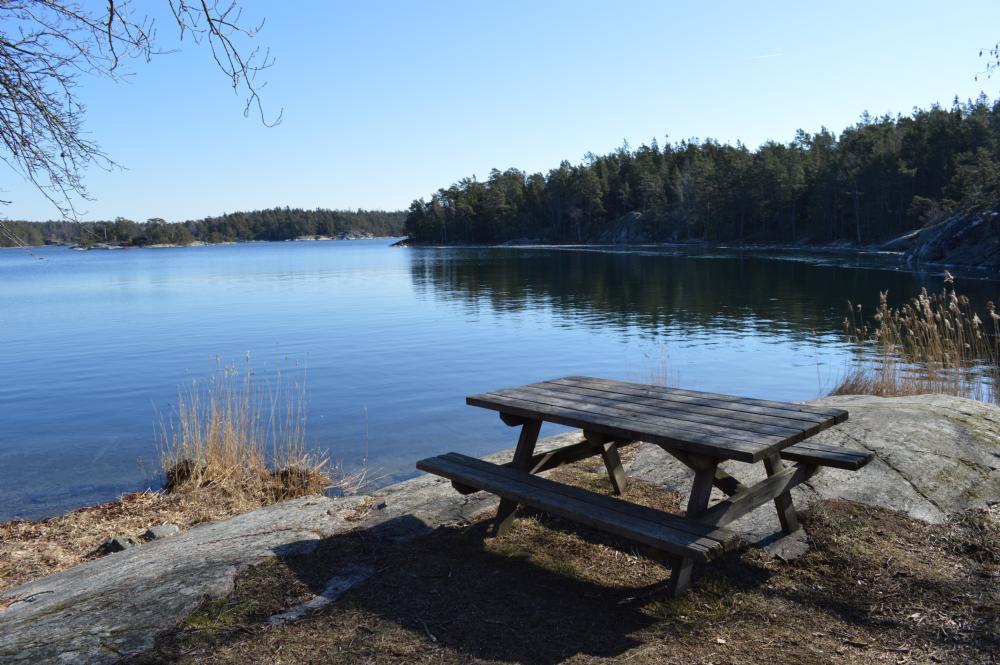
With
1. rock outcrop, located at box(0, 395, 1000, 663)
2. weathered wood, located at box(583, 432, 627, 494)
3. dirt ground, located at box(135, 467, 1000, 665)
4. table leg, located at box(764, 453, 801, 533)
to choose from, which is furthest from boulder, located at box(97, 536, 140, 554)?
table leg, located at box(764, 453, 801, 533)

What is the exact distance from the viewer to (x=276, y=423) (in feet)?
39.1

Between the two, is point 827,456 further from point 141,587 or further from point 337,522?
point 141,587

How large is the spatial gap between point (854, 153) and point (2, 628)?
8143 centimetres

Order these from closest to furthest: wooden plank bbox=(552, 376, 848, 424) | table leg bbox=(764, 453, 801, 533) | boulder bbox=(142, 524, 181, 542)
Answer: wooden plank bbox=(552, 376, 848, 424) < table leg bbox=(764, 453, 801, 533) < boulder bbox=(142, 524, 181, 542)

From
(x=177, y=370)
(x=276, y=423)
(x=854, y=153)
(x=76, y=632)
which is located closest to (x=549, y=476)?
(x=76, y=632)

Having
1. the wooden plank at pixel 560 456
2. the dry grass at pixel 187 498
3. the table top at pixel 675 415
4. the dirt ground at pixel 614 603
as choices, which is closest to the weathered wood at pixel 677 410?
the table top at pixel 675 415

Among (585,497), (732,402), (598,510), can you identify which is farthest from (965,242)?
(598,510)

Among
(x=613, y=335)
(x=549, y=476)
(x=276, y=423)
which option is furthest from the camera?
(x=613, y=335)

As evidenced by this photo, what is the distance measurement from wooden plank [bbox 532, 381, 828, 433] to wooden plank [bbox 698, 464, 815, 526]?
1.34ft

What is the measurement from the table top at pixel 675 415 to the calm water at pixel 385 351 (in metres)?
4.80

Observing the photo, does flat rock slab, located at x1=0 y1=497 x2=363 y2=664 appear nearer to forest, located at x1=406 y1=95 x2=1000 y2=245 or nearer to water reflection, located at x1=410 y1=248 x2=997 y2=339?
water reflection, located at x1=410 y1=248 x2=997 y2=339

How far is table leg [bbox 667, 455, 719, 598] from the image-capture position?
3742mm

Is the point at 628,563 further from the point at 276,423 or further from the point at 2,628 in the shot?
the point at 276,423

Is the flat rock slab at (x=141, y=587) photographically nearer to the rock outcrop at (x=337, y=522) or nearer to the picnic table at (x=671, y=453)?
the rock outcrop at (x=337, y=522)
